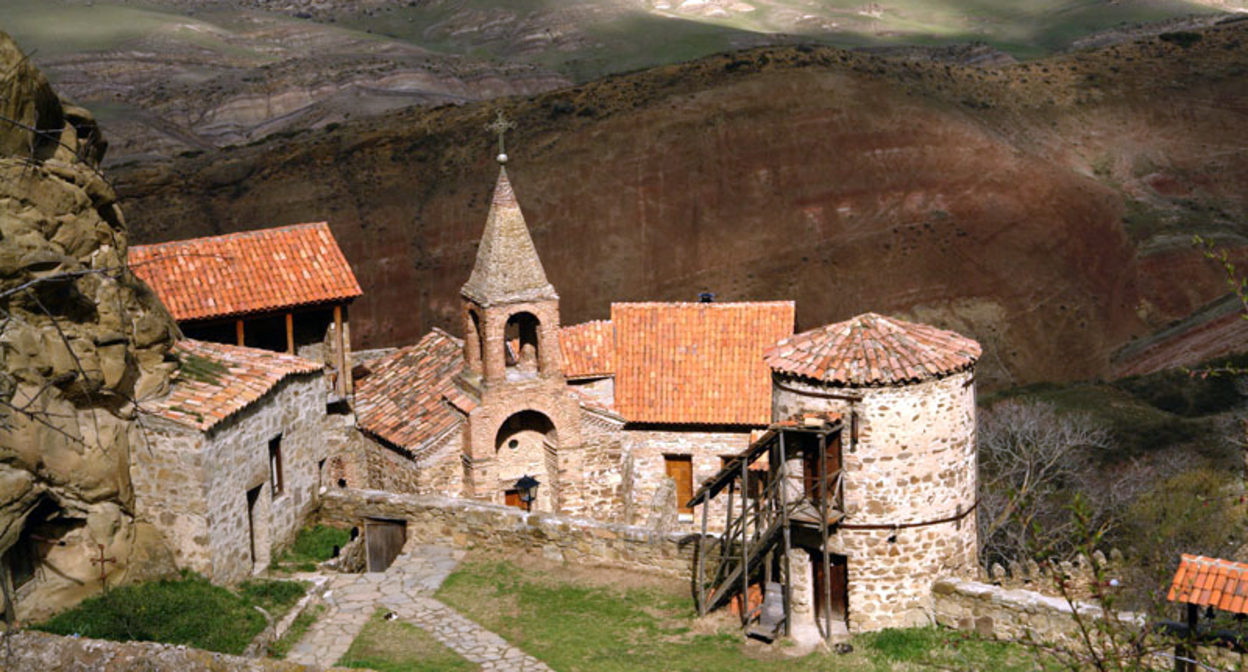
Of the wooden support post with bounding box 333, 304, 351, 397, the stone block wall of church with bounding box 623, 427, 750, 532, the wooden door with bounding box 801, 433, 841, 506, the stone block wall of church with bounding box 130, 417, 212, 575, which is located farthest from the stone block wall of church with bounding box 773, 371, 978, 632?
the wooden support post with bounding box 333, 304, 351, 397

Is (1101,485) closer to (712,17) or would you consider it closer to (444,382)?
(444,382)

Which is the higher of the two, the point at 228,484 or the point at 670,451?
the point at 228,484

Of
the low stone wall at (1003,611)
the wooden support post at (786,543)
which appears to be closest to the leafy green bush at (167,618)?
the wooden support post at (786,543)

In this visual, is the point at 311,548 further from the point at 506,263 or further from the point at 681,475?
the point at 681,475

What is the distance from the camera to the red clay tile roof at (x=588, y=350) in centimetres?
3189

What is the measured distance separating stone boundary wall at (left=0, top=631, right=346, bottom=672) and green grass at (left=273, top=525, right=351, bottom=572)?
11895 mm

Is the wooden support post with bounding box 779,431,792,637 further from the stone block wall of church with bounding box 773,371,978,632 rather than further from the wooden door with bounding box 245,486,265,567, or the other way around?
the wooden door with bounding box 245,486,265,567

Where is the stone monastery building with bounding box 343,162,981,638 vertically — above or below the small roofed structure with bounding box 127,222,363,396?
below

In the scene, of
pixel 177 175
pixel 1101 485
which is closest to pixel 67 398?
pixel 1101 485

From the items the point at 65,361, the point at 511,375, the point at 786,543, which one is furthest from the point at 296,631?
the point at 511,375

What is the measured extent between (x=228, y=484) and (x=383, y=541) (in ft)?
12.1

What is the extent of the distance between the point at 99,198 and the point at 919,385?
13785 mm

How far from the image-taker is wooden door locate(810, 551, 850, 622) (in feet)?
74.5

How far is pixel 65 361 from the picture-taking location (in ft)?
69.0
